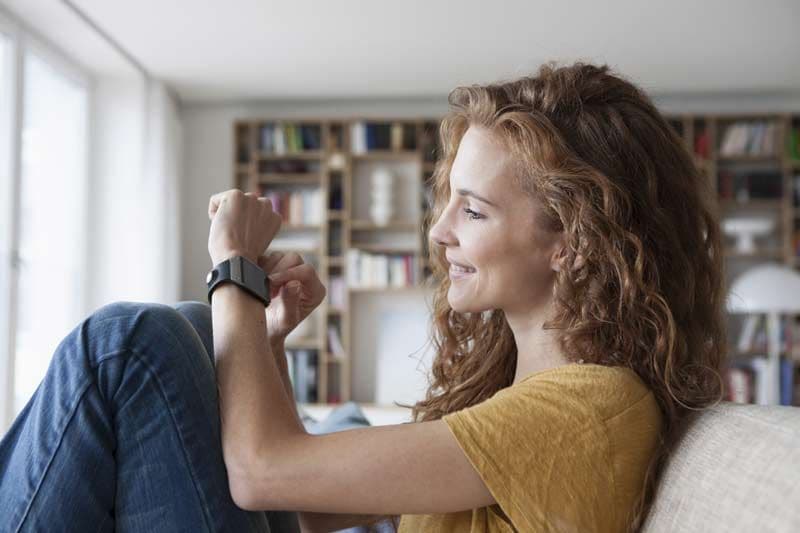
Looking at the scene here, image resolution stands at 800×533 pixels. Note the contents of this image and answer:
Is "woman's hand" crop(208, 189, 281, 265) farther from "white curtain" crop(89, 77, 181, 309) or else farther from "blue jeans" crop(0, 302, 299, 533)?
"white curtain" crop(89, 77, 181, 309)

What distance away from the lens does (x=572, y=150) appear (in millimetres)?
1017

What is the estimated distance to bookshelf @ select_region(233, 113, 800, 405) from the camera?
18.8 ft

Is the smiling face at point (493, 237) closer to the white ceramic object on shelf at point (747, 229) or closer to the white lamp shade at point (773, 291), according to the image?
the white lamp shade at point (773, 291)

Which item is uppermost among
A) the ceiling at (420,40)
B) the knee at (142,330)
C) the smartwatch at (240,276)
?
the ceiling at (420,40)

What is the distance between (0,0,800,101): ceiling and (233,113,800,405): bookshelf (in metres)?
0.36

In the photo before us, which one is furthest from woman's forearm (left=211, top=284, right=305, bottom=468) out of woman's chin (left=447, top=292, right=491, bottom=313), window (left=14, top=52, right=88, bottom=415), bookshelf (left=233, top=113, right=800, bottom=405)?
bookshelf (left=233, top=113, right=800, bottom=405)

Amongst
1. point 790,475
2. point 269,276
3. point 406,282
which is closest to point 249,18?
point 406,282

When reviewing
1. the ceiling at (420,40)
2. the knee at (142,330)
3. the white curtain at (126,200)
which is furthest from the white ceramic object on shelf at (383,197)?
the knee at (142,330)

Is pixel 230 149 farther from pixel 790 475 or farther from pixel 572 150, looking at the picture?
pixel 790 475

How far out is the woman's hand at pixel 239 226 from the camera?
105cm

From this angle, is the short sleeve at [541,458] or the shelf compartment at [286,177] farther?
the shelf compartment at [286,177]

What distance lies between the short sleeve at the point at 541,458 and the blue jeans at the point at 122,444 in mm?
303

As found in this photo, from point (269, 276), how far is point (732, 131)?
5.50 m

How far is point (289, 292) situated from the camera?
Answer: 124cm
